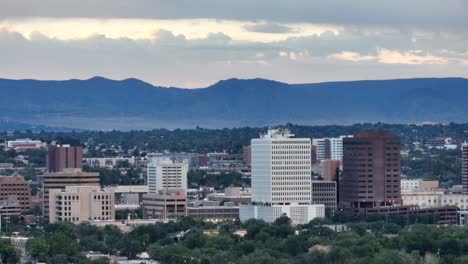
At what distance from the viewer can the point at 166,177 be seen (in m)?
153

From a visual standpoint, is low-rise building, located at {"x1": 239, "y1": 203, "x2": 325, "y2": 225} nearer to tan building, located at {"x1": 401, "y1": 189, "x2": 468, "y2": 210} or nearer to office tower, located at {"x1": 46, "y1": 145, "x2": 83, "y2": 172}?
tan building, located at {"x1": 401, "y1": 189, "x2": 468, "y2": 210}

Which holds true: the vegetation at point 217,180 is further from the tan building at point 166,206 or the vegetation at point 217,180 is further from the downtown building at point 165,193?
the tan building at point 166,206

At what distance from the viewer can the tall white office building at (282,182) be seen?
126125 mm

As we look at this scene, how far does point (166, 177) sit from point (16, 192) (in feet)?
Result: 38.2

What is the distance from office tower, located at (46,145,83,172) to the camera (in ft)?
557

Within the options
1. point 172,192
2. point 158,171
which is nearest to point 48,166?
point 158,171

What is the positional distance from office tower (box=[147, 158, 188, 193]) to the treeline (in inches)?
1241

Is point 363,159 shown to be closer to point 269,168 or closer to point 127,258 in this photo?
point 269,168

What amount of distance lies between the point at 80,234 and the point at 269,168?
17.1m

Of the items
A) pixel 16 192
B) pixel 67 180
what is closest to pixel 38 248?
pixel 67 180

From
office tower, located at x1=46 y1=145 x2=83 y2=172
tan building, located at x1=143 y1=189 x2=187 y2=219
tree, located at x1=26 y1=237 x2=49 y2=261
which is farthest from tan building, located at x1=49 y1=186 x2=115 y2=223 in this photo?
office tower, located at x1=46 y1=145 x2=83 y2=172

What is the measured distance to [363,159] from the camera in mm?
136625

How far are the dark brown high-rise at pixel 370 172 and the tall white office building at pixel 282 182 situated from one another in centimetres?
794

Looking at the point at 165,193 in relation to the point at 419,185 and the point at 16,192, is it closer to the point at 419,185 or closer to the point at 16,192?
the point at 16,192
